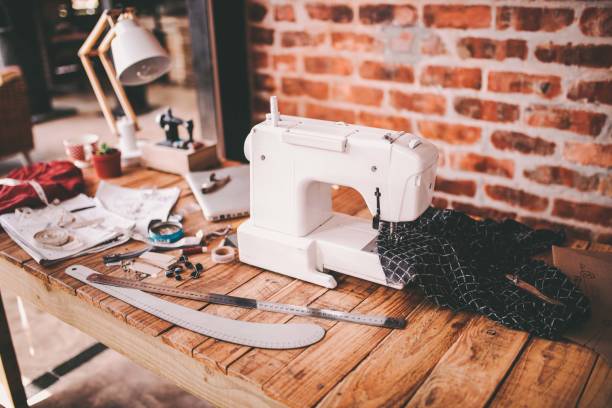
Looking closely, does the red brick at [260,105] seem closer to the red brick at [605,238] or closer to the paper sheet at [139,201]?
the paper sheet at [139,201]

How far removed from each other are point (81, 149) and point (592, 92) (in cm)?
179

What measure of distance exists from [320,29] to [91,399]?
1.69 m

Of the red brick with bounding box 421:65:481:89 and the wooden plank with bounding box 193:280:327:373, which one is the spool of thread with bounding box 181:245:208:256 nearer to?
the wooden plank with bounding box 193:280:327:373

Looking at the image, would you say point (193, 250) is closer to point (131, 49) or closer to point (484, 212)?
point (131, 49)

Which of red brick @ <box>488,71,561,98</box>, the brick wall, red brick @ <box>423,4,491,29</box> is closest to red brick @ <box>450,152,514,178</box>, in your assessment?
the brick wall

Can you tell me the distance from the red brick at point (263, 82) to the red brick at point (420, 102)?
0.62 meters

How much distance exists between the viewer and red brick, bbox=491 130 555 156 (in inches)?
71.3

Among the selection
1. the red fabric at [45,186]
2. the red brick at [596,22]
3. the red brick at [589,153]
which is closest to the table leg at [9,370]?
the red fabric at [45,186]

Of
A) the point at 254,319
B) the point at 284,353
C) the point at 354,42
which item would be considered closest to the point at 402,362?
the point at 284,353

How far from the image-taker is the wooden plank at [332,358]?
0.97 m

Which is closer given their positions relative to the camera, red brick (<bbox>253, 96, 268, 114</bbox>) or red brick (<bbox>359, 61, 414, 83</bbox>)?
red brick (<bbox>359, 61, 414, 83</bbox>)

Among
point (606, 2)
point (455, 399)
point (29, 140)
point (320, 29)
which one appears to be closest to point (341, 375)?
point (455, 399)

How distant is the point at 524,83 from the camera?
1.78m

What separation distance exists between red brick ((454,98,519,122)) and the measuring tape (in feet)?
3.52
